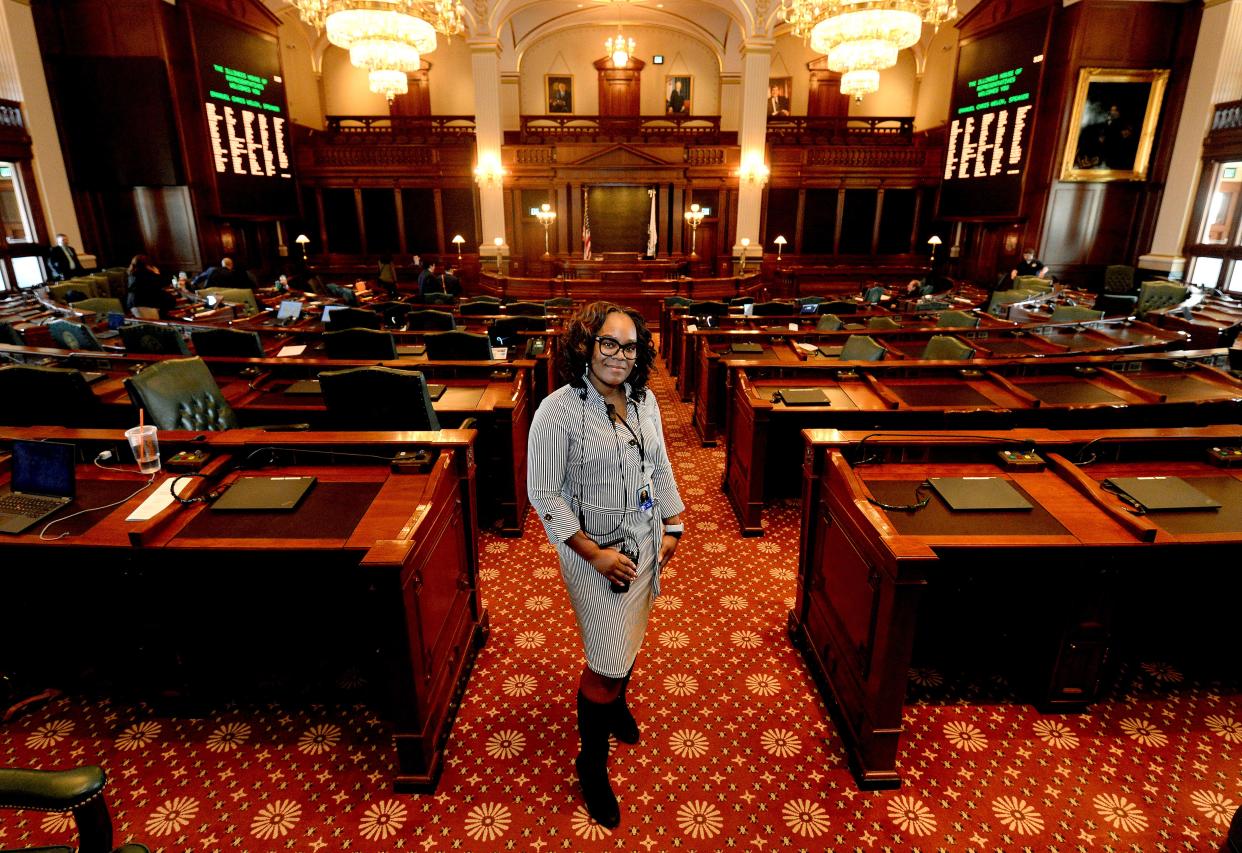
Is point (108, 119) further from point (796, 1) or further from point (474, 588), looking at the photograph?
point (474, 588)

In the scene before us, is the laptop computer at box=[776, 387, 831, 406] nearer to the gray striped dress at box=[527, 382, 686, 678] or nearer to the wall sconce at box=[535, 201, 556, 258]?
the gray striped dress at box=[527, 382, 686, 678]

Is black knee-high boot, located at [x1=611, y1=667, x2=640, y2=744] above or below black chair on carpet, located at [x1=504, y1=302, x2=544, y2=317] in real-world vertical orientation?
below

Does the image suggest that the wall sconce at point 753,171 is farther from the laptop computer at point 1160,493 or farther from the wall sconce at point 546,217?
the laptop computer at point 1160,493

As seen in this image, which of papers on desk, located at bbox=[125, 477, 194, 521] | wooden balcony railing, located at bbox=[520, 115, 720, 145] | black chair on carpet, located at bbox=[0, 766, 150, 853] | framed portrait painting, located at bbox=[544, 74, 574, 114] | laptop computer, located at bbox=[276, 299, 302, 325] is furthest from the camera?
framed portrait painting, located at bbox=[544, 74, 574, 114]

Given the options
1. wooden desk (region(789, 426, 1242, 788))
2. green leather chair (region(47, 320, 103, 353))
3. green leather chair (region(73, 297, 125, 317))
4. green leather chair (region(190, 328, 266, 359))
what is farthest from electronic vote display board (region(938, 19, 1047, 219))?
green leather chair (region(73, 297, 125, 317))

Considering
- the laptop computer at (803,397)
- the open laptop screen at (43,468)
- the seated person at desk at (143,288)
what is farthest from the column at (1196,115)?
the seated person at desk at (143,288)

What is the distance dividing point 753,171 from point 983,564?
13461 millimetres

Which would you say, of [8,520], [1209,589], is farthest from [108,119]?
[1209,589]

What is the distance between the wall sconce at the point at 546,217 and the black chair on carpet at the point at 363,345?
10.1 m

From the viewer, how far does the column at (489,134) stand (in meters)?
13.6

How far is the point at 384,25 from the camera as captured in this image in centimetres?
760

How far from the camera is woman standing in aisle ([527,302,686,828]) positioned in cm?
194

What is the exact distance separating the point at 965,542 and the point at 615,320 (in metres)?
1.38

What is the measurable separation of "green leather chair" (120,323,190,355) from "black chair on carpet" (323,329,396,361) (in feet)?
4.50
